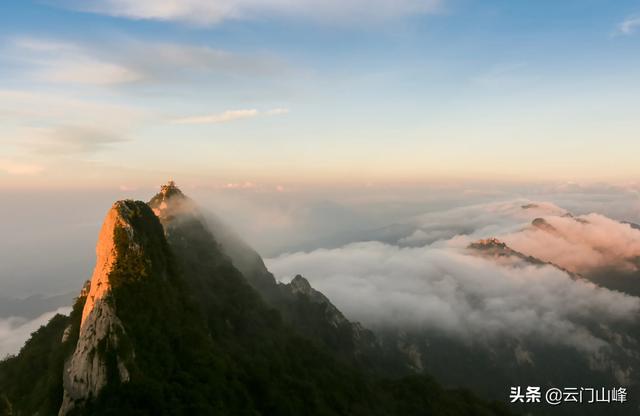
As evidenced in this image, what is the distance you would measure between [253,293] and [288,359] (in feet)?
68.2

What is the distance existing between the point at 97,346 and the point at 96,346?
0.14 metres

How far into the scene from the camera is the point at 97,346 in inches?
1811

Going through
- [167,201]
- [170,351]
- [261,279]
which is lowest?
[261,279]

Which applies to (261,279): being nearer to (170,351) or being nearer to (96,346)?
(170,351)

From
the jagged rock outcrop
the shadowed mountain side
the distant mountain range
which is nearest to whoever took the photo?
the jagged rock outcrop

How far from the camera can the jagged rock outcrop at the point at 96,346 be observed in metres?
44.0

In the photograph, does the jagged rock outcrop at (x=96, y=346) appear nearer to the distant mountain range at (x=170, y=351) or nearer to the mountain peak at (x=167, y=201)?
the distant mountain range at (x=170, y=351)

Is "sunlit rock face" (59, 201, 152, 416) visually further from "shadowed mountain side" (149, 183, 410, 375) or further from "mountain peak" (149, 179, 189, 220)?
"mountain peak" (149, 179, 189, 220)

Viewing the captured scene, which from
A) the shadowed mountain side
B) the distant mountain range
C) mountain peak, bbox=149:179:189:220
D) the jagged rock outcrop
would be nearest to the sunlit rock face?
the jagged rock outcrop

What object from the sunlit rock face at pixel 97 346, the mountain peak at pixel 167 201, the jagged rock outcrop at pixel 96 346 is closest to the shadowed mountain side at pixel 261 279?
the mountain peak at pixel 167 201

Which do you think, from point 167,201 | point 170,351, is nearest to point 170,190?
point 167,201

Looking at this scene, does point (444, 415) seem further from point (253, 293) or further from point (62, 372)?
point (62, 372)

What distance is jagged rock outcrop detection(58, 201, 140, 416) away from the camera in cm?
4400

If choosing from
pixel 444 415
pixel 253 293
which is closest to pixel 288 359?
pixel 253 293
